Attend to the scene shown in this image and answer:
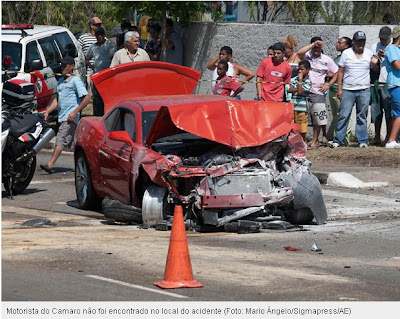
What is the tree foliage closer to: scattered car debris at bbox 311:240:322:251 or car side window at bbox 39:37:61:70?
car side window at bbox 39:37:61:70

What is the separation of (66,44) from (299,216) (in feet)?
39.5

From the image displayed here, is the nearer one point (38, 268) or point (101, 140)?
point (38, 268)

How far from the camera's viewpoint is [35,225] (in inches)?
498

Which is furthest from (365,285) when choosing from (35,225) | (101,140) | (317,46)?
(317,46)

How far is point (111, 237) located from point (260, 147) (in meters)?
2.25

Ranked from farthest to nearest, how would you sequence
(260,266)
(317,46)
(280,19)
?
(280,19) < (317,46) < (260,266)

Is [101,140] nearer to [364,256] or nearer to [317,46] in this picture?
[364,256]

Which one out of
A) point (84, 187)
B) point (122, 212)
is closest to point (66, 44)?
point (84, 187)

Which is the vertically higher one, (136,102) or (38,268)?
(136,102)

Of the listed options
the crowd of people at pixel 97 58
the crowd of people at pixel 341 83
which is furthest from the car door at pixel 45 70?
the crowd of people at pixel 341 83

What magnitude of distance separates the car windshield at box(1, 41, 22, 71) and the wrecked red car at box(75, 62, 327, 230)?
7915mm

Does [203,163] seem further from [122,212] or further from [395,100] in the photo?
[395,100]

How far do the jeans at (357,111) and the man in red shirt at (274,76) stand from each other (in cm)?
150

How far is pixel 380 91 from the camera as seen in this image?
765 inches
